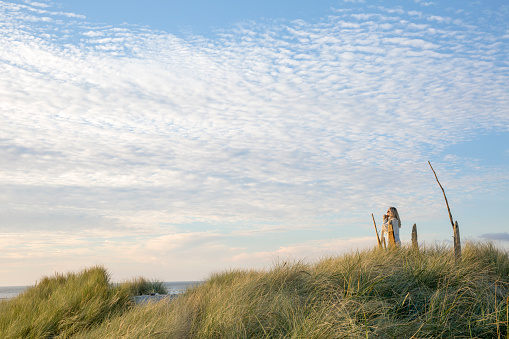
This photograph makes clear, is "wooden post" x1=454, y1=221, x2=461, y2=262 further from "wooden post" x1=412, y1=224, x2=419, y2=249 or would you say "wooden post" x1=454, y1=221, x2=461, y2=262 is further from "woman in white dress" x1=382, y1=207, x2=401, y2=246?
"woman in white dress" x1=382, y1=207, x2=401, y2=246

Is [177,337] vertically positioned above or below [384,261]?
below

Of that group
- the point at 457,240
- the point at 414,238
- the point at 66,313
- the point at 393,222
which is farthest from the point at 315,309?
the point at 393,222

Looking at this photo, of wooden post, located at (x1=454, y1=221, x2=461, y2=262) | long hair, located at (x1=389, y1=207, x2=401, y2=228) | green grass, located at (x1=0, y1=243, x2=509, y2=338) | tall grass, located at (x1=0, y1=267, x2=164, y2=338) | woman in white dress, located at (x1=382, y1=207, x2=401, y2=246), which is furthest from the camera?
long hair, located at (x1=389, y1=207, x2=401, y2=228)

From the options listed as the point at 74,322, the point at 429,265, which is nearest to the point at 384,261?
A: the point at 429,265

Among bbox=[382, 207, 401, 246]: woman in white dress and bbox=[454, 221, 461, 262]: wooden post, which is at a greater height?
bbox=[382, 207, 401, 246]: woman in white dress

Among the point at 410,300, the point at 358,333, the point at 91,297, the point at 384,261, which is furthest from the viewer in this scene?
the point at 91,297

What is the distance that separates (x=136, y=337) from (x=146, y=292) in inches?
404

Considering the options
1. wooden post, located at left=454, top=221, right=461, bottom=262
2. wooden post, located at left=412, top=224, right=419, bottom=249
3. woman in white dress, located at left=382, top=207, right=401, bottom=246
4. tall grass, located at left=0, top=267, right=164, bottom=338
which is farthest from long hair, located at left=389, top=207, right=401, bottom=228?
tall grass, located at left=0, top=267, right=164, bottom=338

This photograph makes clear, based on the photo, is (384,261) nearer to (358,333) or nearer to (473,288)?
(473,288)

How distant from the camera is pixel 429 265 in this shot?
8305 mm

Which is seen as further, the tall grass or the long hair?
the long hair

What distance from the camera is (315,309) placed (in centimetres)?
658

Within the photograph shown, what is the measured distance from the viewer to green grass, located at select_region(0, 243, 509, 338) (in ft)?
19.2

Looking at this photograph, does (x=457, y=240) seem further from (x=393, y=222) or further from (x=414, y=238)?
(x=393, y=222)
